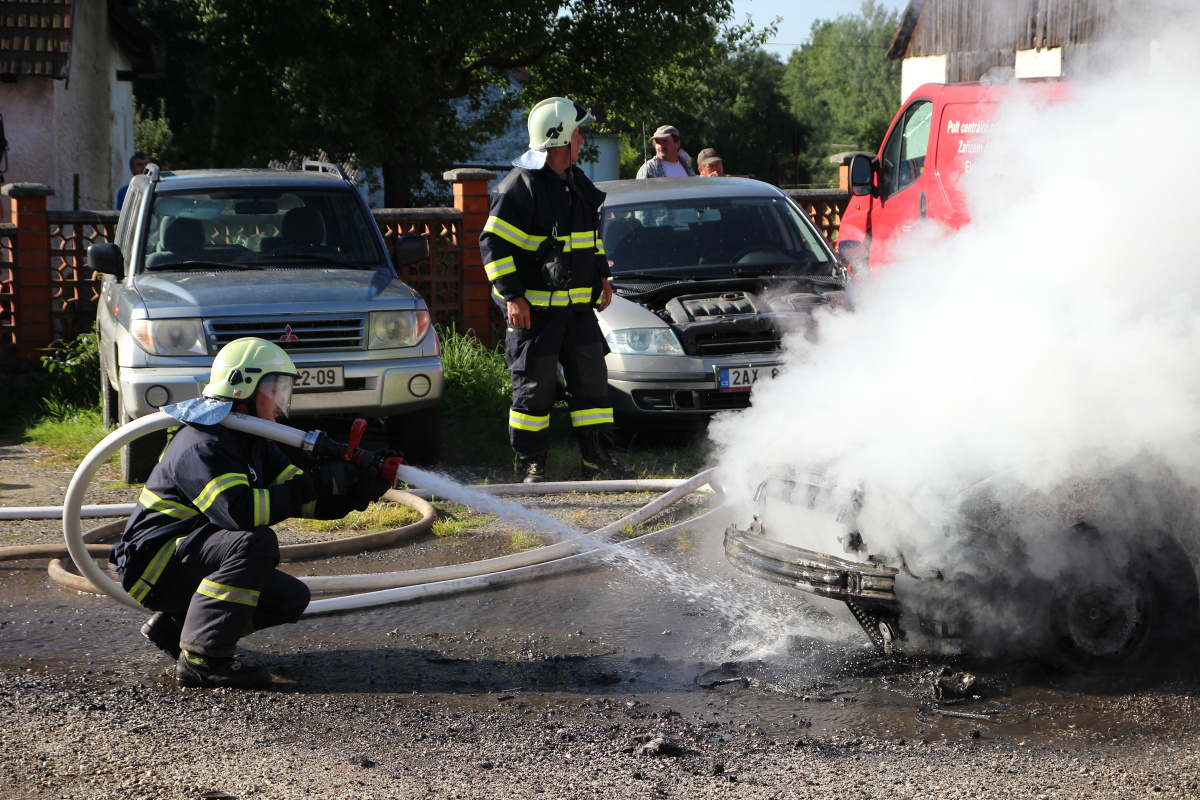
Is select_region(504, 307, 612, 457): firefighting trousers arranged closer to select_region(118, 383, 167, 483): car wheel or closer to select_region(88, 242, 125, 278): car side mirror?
select_region(118, 383, 167, 483): car wheel

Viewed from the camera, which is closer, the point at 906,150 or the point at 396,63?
the point at 906,150

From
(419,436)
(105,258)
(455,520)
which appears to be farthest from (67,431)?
(455,520)

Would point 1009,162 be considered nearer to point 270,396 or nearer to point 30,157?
point 270,396

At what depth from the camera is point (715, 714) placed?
4.00 meters

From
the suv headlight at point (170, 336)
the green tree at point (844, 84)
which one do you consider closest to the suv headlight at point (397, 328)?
the suv headlight at point (170, 336)

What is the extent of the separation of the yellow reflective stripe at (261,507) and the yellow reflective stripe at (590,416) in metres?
3.29

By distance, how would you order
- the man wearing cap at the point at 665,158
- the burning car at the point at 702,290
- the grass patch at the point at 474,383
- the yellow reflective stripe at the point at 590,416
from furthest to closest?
1. the man wearing cap at the point at 665,158
2. the grass patch at the point at 474,383
3. the burning car at the point at 702,290
4. the yellow reflective stripe at the point at 590,416

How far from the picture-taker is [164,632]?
4477mm

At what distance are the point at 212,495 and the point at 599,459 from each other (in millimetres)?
3564

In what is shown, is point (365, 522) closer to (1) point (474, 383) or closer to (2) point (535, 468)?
(2) point (535, 468)

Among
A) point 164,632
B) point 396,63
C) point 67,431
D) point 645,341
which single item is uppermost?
point 396,63

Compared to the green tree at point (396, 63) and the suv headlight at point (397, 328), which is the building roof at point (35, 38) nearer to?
the green tree at point (396, 63)

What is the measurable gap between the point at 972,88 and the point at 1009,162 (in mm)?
4210

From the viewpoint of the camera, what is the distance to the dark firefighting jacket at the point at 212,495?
419 cm
